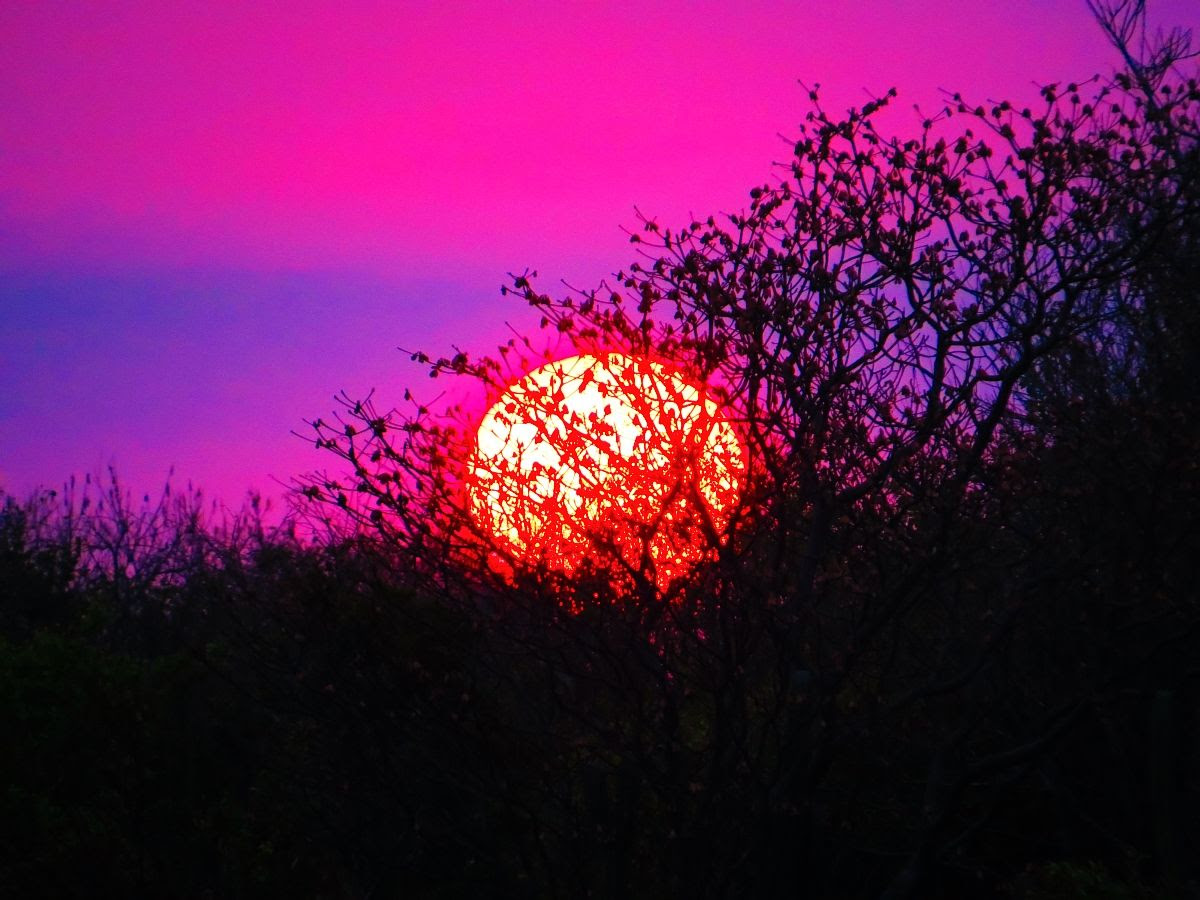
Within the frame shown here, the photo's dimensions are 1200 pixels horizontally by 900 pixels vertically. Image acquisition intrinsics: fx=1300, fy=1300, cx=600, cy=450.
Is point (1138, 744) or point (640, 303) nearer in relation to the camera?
point (640, 303)

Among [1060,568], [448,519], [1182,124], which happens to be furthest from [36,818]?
[1182,124]

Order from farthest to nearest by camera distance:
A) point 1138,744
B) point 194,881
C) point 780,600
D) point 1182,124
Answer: point 194,881 → point 1182,124 → point 1138,744 → point 780,600

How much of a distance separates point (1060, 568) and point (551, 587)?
298 centimetres

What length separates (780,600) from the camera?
7.57m

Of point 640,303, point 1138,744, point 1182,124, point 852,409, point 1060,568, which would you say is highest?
point 1182,124

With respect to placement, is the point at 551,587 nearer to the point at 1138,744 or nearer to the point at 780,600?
the point at 780,600

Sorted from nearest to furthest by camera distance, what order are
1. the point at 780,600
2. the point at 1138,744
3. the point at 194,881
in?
the point at 780,600
the point at 1138,744
the point at 194,881

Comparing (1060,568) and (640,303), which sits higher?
(640,303)

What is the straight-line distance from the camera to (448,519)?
7.61 meters

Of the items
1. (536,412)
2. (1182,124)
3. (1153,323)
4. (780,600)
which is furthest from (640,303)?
(1182,124)

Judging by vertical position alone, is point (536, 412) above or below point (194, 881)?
above

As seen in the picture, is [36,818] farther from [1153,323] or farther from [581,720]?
[1153,323]

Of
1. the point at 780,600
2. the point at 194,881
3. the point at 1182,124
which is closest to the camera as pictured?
the point at 780,600

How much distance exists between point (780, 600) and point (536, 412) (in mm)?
1795
